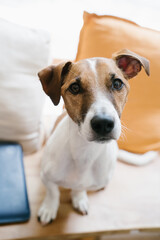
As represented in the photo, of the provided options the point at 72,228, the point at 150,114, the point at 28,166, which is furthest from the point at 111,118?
the point at 28,166

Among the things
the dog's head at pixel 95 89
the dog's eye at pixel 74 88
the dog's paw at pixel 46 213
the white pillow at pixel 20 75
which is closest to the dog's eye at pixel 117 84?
the dog's head at pixel 95 89

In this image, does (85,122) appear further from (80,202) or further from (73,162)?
(80,202)

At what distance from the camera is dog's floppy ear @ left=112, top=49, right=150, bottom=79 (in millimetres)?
804

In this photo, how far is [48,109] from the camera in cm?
153

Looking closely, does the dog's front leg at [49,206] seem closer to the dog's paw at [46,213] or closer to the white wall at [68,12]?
the dog's paw at [46,213]

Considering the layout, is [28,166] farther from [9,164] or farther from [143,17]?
[143,17]

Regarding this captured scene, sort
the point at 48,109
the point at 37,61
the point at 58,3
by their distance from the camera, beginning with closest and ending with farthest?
the point at 37,61 < the point at 58,3 < the point at 48,109

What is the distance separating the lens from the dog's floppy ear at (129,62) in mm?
804

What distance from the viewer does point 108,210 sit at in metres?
1.17

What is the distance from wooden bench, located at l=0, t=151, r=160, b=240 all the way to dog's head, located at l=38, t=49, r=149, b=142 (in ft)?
1.83

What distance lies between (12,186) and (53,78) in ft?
1.98

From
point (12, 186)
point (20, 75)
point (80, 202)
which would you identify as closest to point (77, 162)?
point (80, 202)

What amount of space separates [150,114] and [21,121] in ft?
2.12

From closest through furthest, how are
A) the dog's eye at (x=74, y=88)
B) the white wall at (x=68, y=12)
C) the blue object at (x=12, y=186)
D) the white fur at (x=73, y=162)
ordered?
1. the dog's eye at (x=74, y=88)
2. the white fur at (x=73, y=162)
3. the blue object at (x=12, y=186)
4. the white wall at (x=68, y=12)
